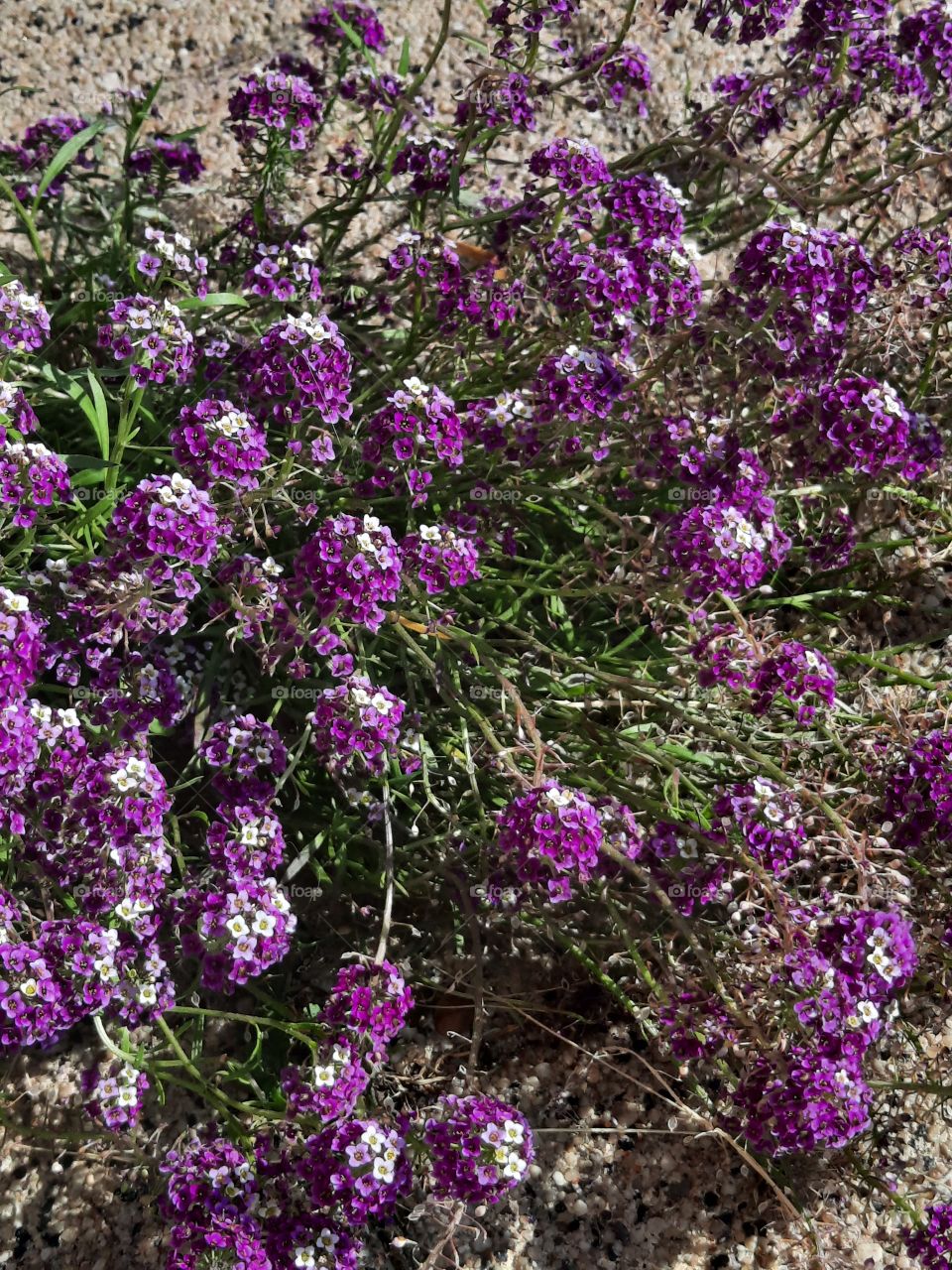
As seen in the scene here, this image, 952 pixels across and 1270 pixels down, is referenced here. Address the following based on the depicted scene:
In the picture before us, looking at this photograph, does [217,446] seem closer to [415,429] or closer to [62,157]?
[415,429]

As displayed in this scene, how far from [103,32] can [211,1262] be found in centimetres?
487

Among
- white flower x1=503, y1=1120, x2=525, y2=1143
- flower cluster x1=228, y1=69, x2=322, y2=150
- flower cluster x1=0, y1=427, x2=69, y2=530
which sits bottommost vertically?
white flower x1=503, y1=1120, x2=525, y2=1143

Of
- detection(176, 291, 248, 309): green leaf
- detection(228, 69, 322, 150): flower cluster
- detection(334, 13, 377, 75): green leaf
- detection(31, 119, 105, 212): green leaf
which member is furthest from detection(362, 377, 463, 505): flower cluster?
detection(334, 13, 377, 75): green leaf

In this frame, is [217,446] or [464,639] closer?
[217,446]

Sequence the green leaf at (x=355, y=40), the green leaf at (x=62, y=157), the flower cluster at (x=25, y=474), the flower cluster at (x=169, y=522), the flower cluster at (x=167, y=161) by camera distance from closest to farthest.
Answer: the flower cluster at (x=169, y=522) < the flower cluster at (x=25, y=474) < the green leaf at (x=62, y=157) < the green leaf at (x=355, y=40) < the flower cluster at (x=167, y=161)

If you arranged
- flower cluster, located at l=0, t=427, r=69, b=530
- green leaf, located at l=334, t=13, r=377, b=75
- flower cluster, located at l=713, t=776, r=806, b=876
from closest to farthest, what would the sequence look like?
1. flower cluster, located at l=0, t=427, r=69, b=530
2. flower cluster, located at l=713, t=776, r=806, b=876
3. green leaf, located at l=334, t=13, r=377, b=75

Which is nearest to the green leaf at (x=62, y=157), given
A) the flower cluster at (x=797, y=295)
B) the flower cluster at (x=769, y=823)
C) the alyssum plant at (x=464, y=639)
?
the alyssum plant at (x=464, y=639)

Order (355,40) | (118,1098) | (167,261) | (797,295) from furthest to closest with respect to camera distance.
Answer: (355,40) < (167,261) < (797,295) < (118,1098)

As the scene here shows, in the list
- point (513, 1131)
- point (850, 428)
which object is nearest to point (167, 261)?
point (850, 428)

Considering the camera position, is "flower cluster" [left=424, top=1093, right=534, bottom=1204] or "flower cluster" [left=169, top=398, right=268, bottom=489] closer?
"flower cluster" [left=424, top=1093, right=534, bottom=1204]

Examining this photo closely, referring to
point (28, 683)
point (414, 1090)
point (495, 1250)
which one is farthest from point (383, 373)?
point (495, 1250)

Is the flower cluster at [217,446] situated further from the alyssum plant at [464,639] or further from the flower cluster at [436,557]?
the flower cluster at [436,557]

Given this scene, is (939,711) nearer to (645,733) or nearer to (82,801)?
(645,733)

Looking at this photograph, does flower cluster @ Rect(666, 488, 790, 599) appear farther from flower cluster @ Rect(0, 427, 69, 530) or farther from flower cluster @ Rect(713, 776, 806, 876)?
flower cluster @ Rect(0, 427, 69, 530)
